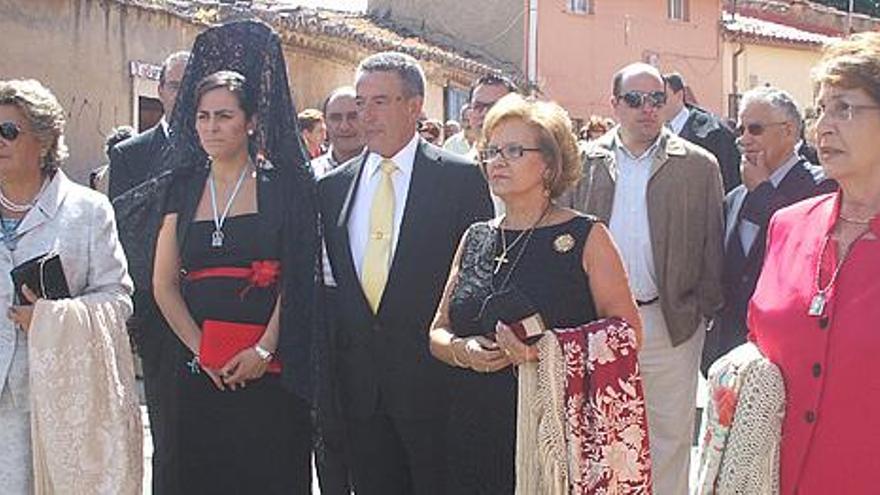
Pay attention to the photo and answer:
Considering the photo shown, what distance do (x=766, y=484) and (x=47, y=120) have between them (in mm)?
2766

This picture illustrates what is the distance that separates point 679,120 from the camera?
8.11 meters

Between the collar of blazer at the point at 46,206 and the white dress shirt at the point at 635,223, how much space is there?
8.34 feet

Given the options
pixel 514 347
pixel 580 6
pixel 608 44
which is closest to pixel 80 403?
pixel 514 347

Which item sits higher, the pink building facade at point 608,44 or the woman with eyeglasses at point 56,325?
the pink building facade at point 608,44

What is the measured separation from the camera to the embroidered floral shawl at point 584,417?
4.19 m

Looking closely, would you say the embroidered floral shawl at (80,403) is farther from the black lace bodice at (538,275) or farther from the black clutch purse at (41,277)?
the black lace bodice at (538,275)

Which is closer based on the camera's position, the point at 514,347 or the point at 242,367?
the point at 514,347

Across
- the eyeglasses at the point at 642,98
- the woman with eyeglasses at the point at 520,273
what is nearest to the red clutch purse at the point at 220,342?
the woman with eyeglasses at the point at 520,273

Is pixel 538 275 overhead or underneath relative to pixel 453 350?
overhead

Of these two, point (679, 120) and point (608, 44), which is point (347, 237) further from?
point (608, 44)

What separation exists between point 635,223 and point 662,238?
0.15 metres

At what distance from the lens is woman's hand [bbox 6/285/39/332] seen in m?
4.63

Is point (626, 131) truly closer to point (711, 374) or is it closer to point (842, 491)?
point (711, 374)

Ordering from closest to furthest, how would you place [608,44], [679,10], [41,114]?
[41,114] → [608,44] → [679,10]
